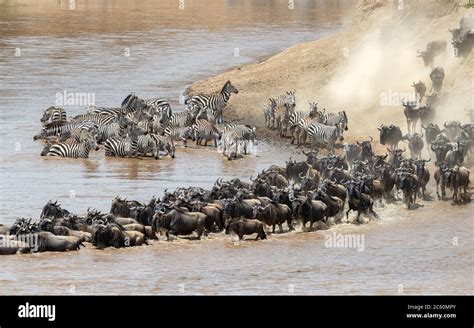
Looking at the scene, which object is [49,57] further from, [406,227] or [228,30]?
[406,227]

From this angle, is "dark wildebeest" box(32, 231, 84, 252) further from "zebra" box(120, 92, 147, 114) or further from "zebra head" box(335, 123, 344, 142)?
"zebra" box(120, 92, 147, 114)

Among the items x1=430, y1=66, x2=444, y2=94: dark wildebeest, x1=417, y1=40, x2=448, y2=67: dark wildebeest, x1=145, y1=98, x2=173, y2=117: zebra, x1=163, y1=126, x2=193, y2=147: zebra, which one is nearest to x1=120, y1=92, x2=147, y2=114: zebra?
x1=145, y1=98, x2=173, y2=117: zebra

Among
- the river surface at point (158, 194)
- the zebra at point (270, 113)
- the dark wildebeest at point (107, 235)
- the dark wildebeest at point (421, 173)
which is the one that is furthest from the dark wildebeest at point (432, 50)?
the dark wildebeest at point (107, 235)

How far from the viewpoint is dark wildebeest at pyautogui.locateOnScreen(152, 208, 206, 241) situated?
100ft

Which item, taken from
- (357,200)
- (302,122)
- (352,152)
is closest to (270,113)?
(302,122)

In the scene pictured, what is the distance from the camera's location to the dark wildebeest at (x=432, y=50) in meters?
46.6

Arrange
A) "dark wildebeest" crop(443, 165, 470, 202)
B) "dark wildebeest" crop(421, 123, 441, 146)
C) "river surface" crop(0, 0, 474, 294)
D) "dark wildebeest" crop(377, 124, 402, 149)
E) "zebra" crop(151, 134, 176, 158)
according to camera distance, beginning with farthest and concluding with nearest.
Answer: "zebra" crop(151, 134, 176, 158) < "dark wildebeest" crop(377, 124, 402, 149) < "dark wildebeest" crop(421, 123, 441, 146) < "dark wildebeest" crop(443, 165, 470, 202) < "river surface" crop(0, 0, 474, 294)

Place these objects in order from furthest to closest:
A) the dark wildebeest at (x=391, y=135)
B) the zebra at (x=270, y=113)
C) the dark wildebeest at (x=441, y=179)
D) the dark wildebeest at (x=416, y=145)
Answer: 1. the zebra at (x=270, y=113)
2. the dark wildebeest at (x=391, y=135)
3. the dark wildebeest at (x=416, y=145)
4. the dark wildebeest at (x=441, y=179)

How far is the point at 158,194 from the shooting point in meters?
36.4

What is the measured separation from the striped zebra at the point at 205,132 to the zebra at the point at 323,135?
10.3 ft

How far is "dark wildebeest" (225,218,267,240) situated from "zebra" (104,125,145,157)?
11811 millimetres

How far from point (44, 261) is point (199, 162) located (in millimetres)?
13431

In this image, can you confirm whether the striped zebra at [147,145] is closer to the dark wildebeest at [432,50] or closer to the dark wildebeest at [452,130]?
the dark wildebeest at [452,130]
